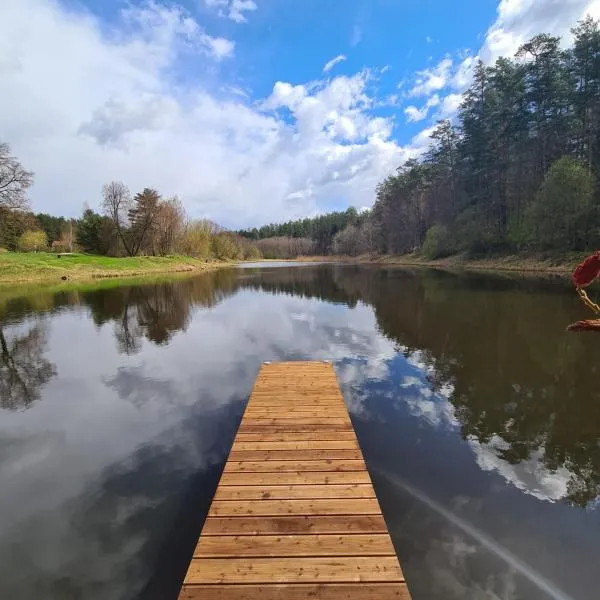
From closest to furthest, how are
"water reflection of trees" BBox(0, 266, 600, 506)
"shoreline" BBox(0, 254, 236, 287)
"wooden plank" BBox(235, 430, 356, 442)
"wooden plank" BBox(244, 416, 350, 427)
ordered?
"wooden plank" BBox(235, 430, 356, 442) < "wooden plank" BBox(244, 416, 350, 427) < "water reflection of trees" BBox(0, 266, 600, 506) < "shoreline" BBox(0, 254, 236, 287)

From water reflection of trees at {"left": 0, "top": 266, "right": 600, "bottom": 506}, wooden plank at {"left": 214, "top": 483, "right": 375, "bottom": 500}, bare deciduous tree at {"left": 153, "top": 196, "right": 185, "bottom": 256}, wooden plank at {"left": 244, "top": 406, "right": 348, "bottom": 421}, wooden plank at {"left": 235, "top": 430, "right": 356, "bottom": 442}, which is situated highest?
bare deciduous tree at {"left": 153, "top": 196, "right": 185, "bottom": 256}

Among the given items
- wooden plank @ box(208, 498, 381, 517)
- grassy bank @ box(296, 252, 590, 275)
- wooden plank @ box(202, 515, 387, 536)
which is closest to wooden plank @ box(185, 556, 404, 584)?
wooden plank @ box(202, 515, 387, 536)

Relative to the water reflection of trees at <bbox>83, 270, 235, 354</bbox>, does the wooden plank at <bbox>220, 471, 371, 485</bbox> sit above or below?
above

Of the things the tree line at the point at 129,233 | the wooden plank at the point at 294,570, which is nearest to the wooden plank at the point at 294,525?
the wooden plank at the point at 294,570

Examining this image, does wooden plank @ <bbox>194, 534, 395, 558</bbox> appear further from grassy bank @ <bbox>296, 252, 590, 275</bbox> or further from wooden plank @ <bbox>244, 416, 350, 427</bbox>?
grassy bank @ <bbox>296, 252, 590, 275</bbox>

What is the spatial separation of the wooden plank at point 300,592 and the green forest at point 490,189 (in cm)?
3718

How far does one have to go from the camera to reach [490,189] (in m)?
49.9

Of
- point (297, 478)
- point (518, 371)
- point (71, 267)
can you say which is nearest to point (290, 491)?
point (297, 478)

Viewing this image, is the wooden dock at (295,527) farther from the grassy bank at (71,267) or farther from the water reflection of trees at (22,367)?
the grassy bank at (71,267)

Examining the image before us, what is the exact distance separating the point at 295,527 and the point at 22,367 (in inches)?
429

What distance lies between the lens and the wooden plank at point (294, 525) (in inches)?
136

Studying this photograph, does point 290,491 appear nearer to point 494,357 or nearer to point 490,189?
point 494,357

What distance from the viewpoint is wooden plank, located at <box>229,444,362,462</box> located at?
4824 millimetres

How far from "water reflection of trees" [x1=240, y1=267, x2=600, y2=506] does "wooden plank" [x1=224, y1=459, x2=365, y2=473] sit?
262cm
